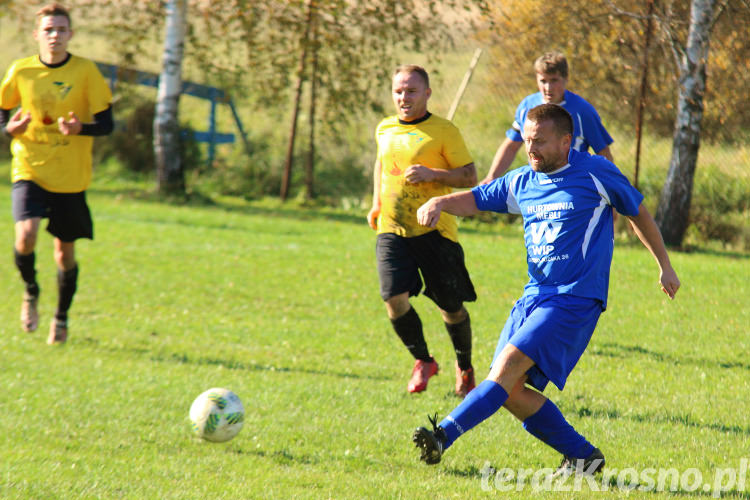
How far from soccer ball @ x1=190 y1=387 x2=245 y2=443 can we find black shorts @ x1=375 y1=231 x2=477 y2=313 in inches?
55.4

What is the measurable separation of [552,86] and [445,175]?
140 cm

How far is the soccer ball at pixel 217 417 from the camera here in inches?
191

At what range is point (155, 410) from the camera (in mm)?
5660

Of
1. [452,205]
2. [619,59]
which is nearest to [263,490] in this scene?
[452,205]

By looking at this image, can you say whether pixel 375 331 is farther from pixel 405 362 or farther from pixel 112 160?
pixel 112 160

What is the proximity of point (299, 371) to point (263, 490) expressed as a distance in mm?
2657

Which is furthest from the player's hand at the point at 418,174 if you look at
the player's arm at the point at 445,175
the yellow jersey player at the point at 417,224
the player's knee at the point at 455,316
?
the player's knee at the point at 455,316

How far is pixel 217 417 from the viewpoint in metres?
4.84

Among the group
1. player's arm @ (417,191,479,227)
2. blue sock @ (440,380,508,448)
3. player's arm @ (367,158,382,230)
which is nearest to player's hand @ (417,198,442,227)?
player's arm @ (417,191,479,227)

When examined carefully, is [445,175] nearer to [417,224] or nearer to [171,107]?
[417,224]

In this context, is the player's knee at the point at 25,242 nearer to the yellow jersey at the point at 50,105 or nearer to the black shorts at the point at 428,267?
the yellow jersey at the point at 50,105

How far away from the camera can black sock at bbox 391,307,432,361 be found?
19.8 feet

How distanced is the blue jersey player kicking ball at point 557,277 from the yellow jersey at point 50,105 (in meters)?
4.33

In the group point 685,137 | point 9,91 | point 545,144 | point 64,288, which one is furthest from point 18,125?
point 685,137
